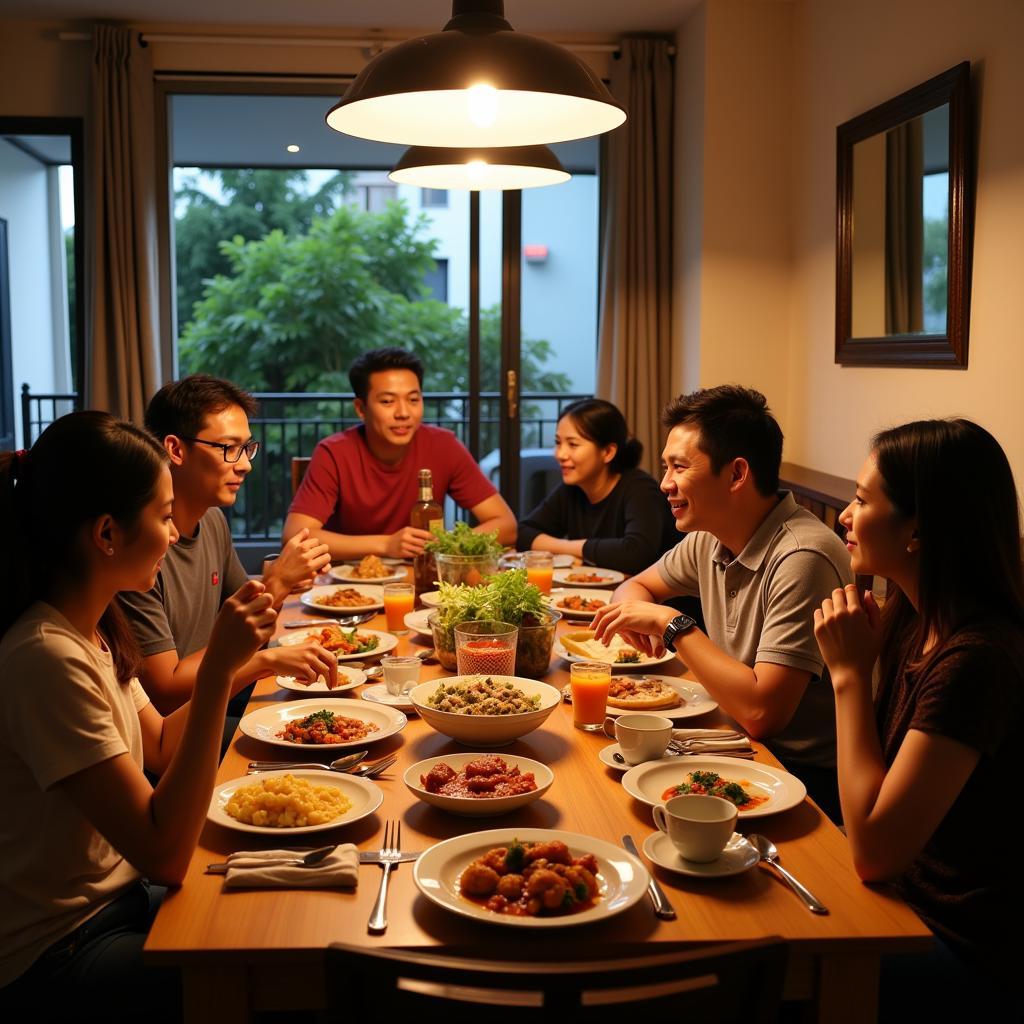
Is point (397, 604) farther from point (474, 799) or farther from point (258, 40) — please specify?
point (258, 40)

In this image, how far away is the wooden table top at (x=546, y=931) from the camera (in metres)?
1.17

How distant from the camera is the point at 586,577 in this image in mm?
3074

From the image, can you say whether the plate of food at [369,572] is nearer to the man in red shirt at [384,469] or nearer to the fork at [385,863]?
the man in red shirt at [384,469]

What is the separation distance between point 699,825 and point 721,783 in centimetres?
27

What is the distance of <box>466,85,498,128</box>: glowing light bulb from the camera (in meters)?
2.17

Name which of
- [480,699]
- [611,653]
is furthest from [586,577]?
[480,699]

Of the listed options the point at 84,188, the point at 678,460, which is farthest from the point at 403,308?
the point at 678,460

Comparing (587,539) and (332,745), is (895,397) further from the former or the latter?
(332,745)

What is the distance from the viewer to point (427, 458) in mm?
3824

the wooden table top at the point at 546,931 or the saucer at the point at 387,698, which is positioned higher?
the saucer at the point at 387,698

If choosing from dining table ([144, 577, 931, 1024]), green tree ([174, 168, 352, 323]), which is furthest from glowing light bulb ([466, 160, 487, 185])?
green tree ([174, 168, 352, 323])

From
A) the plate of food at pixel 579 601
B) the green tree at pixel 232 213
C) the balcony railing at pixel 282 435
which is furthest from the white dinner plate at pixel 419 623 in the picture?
the green tree at pixel 232 213

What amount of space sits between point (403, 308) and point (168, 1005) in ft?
22.0

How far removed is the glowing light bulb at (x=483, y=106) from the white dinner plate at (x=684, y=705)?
1148 millimetres
